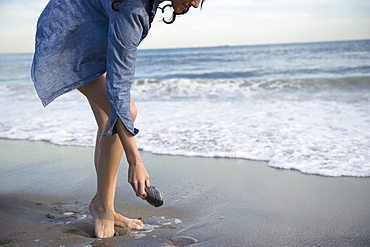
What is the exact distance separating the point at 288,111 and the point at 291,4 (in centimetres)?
1925

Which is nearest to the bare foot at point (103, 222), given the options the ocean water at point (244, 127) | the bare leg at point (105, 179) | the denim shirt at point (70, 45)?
the bare leg at point (105, 179)

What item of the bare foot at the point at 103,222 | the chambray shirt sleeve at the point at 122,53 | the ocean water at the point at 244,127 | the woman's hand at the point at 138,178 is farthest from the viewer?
the ocean water at the point at 244,127

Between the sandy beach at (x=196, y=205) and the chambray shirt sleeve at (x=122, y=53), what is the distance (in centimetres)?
78

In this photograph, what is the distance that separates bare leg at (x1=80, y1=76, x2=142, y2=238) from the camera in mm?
1955

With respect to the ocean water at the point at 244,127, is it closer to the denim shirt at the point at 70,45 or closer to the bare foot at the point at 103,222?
the bare foot at the point at 103,222

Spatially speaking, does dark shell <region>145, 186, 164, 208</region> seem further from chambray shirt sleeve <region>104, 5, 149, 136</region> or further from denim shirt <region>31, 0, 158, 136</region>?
denim shirt <region>31, 0, 158, 136</region>

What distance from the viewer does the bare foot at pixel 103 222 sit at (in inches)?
81.7

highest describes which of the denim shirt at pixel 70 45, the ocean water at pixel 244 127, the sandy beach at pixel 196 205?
the denim shirt at pixel 70 45

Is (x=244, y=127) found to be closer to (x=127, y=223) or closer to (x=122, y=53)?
(x=127, y=223)

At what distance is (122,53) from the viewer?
4.97 ft

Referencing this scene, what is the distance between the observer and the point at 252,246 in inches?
76.4

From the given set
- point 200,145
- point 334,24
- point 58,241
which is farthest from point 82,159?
point 334,24

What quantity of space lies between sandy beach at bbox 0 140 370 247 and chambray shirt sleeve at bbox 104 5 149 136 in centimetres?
78

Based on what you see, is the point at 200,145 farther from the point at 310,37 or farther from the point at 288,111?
the point at 310,37
